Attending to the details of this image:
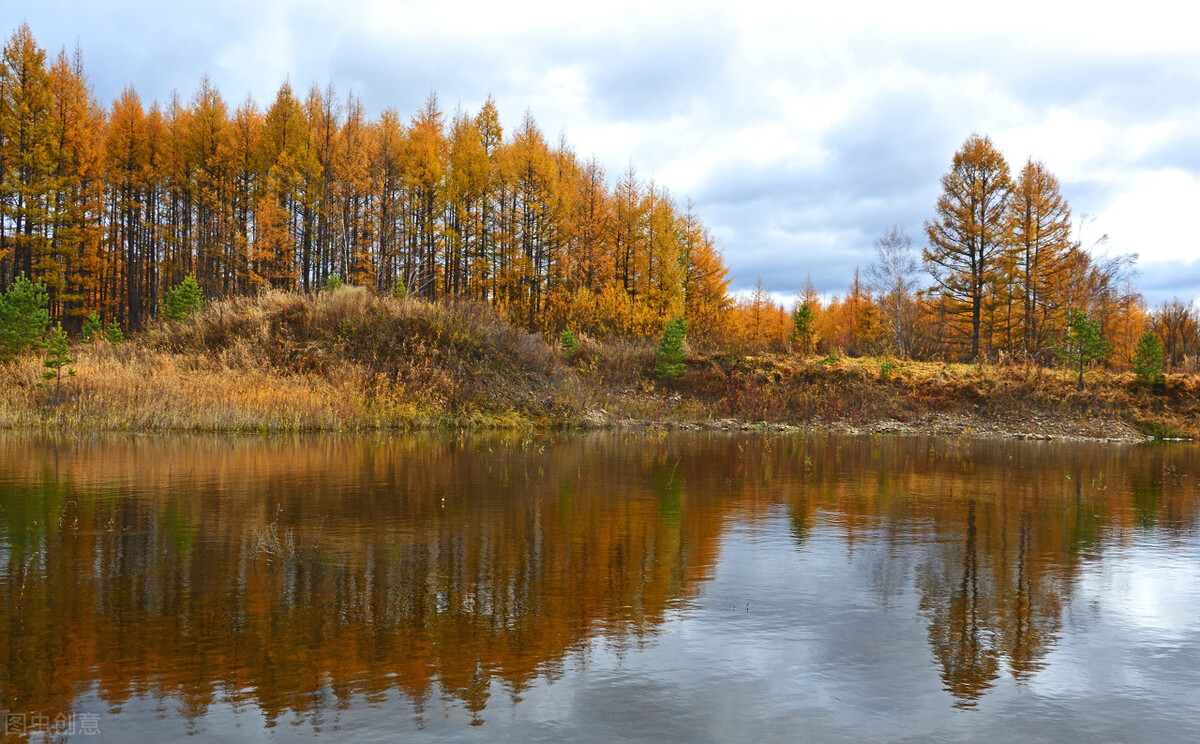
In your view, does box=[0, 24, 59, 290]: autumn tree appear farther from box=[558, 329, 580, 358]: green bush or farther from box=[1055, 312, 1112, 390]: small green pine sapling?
box=[1055, 312, 1112, 390]: small green pine sapling

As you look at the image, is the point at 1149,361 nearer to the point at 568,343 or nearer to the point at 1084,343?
the point at 1084,343

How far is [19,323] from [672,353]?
84.4ft

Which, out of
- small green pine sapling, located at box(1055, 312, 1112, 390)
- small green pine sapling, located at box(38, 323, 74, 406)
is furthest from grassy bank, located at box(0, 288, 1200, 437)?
small green pine sapling, located at box(1055, 312, 1112, 390)

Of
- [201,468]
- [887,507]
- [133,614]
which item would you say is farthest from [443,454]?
[133,614]

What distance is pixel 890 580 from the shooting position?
7.38 m

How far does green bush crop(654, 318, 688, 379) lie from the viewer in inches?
1432

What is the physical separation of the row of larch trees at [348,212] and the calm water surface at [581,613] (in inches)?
1304

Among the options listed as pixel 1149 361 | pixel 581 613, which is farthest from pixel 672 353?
pixel 581 613

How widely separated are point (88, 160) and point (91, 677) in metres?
50.8

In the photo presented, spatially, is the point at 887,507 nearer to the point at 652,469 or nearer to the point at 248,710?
the point at 652,469

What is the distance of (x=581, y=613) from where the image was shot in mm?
6129

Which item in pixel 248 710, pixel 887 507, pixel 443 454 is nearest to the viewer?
pixel 248 710

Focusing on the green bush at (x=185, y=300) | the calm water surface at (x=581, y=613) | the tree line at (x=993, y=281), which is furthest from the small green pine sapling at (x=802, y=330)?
the green bush at (x=185, y=300)

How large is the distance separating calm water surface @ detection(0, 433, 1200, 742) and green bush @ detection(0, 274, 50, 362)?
16.3 m
